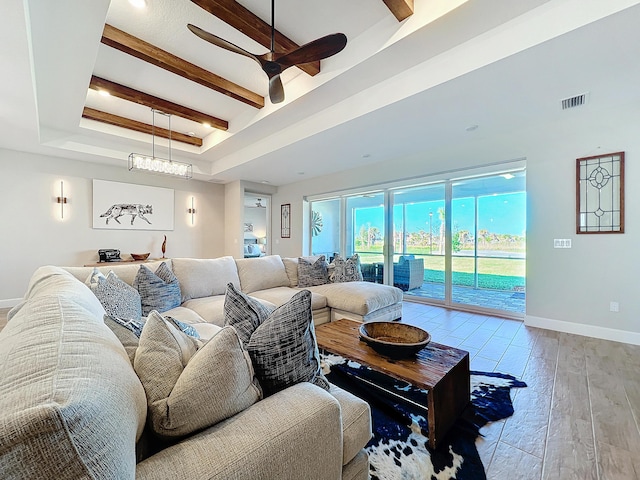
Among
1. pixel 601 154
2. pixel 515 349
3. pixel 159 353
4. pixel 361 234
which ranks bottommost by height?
pixel 515 349

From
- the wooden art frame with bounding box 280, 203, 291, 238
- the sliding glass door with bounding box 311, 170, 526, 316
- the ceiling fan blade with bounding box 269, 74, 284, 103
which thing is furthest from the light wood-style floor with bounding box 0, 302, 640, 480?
the wooden art frame with bounding box 280, 203, 291, 238

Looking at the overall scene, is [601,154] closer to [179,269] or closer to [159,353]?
[159,353]

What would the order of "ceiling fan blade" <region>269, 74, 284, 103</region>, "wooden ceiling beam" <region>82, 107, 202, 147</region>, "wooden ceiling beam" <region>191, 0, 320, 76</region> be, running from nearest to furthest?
"wooden ceiling beam" <region>191, 0, 320, 76</region> < "ceiling fan blade" <region>269, 74, 284, 103</region> < "wooden ceiling beam" <region>82, 107, 202, 147</region>

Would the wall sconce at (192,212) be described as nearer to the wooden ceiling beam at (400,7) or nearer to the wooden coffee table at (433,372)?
the wooden coffee table at (433,372)

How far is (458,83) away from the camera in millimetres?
2527

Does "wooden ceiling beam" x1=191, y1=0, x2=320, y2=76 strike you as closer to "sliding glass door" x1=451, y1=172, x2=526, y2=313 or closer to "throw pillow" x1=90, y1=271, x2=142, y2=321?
"throw pillow" x1=90, y1=271, x2=142, y2=321

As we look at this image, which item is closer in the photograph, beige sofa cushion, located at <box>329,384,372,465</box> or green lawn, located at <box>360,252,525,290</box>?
beige sofa cushion, located at <box>329,384,372,465</box>

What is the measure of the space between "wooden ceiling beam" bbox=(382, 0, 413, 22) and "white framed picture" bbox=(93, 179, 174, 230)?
5501mm

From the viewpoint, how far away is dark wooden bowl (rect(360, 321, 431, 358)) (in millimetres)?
1718

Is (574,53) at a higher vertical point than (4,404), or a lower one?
higher

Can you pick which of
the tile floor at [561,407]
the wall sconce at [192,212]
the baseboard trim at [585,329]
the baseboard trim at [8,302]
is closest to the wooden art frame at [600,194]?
the baseboard trim at [585,329]

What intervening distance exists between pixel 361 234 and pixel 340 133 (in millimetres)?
2760

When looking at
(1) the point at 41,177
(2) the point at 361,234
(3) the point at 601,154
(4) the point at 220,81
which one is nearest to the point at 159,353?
(4) the point at 220,81

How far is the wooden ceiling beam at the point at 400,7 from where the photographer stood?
2.04 m
